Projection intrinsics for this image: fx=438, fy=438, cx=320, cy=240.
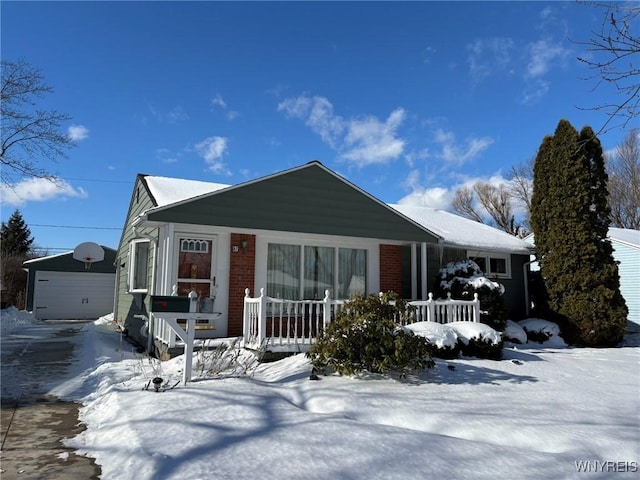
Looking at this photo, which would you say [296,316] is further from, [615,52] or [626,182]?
[626,182]

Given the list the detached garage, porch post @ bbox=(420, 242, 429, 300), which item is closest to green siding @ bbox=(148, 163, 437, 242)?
porch post @ bbox=(420, 242, 429, 300)

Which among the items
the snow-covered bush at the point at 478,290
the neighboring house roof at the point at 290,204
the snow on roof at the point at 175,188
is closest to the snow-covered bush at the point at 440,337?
the snow-covered bush at the point at 478,290

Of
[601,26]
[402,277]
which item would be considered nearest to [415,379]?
[601,26]

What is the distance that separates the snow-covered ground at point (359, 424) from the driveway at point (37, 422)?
0.67 feet

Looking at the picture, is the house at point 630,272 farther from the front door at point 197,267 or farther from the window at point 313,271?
the front door at point 197,267

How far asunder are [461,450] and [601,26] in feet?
13.4

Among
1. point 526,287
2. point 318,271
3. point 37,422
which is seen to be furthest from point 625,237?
point 37,422

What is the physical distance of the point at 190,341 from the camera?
649 cm

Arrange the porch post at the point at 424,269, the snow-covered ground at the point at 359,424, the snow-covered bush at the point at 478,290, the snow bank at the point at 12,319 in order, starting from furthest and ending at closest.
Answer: the snow bank at the point at 12,319
the porch post at the point at 424,269
the snow-covered bush at the point at 478,290
the snow-covered ground at the point at 359,424

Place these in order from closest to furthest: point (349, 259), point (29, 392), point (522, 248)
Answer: point (29, 392) < point (349, 259) < point (522, 248)

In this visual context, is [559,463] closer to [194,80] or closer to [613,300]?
[613,300]

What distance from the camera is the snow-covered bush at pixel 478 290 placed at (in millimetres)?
11031

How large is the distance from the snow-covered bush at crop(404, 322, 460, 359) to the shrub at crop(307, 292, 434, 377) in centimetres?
112

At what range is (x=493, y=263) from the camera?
1493 cm
